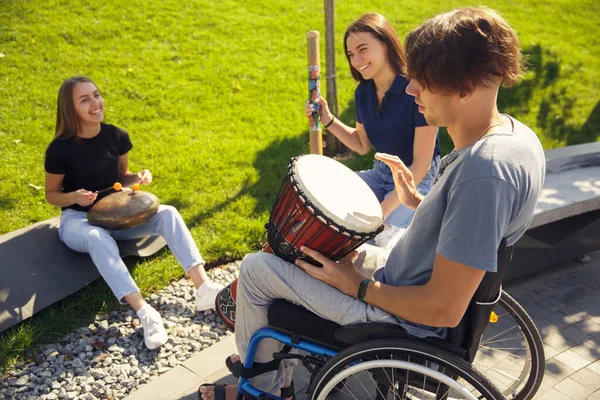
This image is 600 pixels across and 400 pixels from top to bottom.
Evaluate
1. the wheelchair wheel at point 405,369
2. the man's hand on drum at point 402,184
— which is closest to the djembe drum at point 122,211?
the man's hand on drum at point 402,184

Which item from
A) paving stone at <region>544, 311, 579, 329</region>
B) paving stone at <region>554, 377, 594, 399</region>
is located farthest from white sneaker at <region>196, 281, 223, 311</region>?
paving stone at <region>544, 311, 579, 329</region>

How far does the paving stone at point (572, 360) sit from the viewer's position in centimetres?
278

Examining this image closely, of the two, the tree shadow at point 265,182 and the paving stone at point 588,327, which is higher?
the tree shadow at point 265,182

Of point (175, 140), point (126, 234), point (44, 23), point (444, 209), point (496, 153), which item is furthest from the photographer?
point (44, 23)

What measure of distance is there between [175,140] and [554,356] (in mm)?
3532

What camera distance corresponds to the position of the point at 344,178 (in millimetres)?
2271

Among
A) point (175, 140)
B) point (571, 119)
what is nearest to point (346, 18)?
point (571, 119)

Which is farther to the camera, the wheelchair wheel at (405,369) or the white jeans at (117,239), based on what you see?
the white jeans at (117,239)

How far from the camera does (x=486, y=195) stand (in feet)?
4.84

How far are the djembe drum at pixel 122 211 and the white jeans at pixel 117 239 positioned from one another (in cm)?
6

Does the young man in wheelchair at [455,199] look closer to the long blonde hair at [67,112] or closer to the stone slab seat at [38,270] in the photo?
the stone slab seat at [38,270]

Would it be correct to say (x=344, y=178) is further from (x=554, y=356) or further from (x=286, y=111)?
(x=286, y=111)

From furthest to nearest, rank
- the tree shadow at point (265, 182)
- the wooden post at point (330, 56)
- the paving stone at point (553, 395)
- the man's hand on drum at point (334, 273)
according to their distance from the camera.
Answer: the wooden post at point (330, 56) < the tree shadow at point (265, 182) < the paving stone at point (553, 395) < the man's hand on drum at point (334, 273)

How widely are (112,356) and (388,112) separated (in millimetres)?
2009
